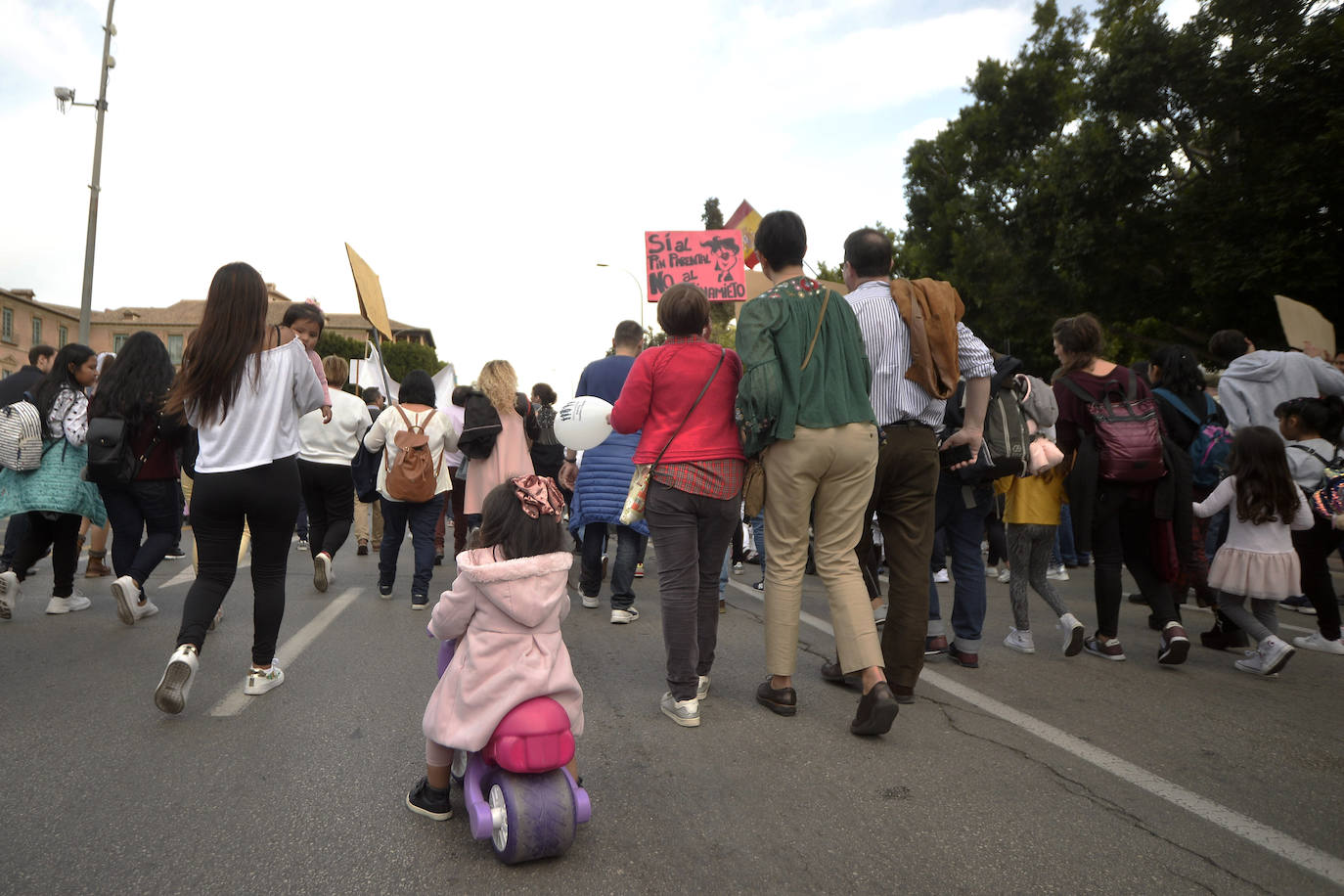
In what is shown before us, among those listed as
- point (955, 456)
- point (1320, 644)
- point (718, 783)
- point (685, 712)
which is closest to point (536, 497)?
point (718, 783)

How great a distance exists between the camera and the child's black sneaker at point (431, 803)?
9.73ft

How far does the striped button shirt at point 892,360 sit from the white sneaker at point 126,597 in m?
4.36

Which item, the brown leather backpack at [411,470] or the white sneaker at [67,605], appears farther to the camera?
the brown leather backpack at [411,470]

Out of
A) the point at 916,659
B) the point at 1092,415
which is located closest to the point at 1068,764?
the point at 916,659

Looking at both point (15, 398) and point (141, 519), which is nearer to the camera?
point (141, 519)

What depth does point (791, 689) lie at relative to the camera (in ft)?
13.8

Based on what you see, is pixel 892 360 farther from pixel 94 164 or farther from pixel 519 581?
pixel 94 164

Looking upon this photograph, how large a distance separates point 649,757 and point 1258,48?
1897cm

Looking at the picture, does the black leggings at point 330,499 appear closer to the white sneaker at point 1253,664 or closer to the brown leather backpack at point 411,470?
the brown leather backpack at point 411,470

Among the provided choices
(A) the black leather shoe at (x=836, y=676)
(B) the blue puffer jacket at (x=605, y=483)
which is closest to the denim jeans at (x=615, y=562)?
(B) the blue puffer jacket at (x=605, y=483)

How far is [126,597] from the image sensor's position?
17.8 feet

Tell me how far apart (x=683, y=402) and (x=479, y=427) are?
3.42m

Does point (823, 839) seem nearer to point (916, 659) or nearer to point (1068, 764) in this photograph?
point (1068, 764)

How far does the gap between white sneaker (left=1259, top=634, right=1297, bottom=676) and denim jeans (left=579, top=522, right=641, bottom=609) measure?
148 inches
